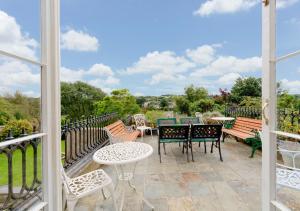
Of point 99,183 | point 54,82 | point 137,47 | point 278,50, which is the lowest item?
point 99,183

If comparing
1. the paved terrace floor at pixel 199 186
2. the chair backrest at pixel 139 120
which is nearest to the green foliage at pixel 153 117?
the chair backrest at pixel 139 120

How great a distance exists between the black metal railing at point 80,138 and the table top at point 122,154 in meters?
0.77

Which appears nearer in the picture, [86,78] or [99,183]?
[99,183]

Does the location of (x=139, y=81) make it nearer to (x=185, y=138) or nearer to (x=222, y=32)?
(x=222, y=32)

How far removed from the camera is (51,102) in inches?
45.7

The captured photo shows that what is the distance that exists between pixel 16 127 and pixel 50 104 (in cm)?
20

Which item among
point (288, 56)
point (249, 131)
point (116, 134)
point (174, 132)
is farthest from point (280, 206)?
point (249, 131)

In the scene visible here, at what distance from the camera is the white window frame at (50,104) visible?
1.13 meters

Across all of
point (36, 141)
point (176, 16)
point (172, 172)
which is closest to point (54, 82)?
point (36, 141)

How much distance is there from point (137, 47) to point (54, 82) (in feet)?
29.5

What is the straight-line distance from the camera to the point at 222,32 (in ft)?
30.8

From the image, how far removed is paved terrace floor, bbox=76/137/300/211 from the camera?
2324 mm

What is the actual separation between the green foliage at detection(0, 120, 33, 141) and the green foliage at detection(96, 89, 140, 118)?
6997 mm

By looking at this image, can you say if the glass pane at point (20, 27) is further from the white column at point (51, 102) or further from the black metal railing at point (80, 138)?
the black metal railing at point (80, 138)
